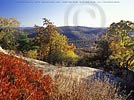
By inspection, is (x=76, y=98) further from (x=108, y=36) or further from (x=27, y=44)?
(x=27, y=44)

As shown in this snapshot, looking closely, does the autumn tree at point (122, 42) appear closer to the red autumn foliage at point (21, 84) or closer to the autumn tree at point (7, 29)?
the autumn tree at point (7, 29)

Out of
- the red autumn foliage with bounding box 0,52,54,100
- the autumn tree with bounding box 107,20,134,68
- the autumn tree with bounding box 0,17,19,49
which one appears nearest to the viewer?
the red autumn foliage with bounding box 0,52,54,100

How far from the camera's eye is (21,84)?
5668 millimetres

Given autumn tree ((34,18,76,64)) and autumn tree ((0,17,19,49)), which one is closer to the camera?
autumn tree ((34,18,76,64))

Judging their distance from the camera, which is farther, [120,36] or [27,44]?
[27,44]

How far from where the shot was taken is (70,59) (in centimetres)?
2983

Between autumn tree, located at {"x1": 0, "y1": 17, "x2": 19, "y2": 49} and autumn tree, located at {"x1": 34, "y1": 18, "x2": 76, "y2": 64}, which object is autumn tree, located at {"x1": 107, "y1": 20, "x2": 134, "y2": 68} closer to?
autumn tree, located at {"x1": 34, "y1": 18, "x2": 76, "y2": 64}

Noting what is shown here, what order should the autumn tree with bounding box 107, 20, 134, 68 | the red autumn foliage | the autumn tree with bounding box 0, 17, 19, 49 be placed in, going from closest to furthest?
1. the red autumn foliage
2. the autumn tree with bounding box 107, 20, 134, 68
3. the autumn tree with bounding box 0, 17, 19, 49

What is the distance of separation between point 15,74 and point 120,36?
107ft

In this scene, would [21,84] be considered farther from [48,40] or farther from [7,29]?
[7,29]

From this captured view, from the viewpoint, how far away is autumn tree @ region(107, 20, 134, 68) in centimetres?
3036

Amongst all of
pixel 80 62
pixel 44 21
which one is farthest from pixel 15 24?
pixel 80 62

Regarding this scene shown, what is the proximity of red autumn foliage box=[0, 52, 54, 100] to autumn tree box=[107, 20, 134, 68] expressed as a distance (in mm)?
22299

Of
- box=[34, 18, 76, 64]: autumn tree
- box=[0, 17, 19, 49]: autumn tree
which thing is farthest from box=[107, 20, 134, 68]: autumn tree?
box=[0, 17, 19, 49]: autumn tree
